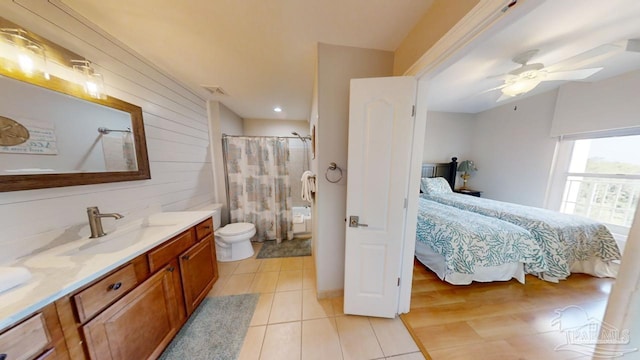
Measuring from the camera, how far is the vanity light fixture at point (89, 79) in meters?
1.28

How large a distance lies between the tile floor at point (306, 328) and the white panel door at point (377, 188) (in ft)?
0.44

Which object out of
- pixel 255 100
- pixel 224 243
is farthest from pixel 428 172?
pixel 224 243

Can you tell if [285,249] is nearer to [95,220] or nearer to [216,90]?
[95,220]

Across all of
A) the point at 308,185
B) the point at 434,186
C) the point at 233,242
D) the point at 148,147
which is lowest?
the point at 233,242

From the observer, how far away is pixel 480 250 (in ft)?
6.10

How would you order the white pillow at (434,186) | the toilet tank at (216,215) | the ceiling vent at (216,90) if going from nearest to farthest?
the ceiling vent at (216,90), the toilet tank at (216,215), the white pillow at (434,186)

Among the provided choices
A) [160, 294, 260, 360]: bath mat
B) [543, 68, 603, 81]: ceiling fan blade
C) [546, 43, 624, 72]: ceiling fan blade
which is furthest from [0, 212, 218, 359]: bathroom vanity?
[543, 68, 603, 81]: ceiling fan blade

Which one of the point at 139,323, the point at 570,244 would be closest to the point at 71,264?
the point at 139,323

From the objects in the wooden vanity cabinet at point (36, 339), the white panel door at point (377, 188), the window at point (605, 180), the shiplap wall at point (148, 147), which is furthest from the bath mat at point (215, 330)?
the window at point (605, 180)

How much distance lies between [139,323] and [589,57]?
4010 millimetres

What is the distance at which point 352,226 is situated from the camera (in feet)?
5.02

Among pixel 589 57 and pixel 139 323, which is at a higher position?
pixel 589 57

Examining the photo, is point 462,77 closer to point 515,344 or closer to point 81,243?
point 515,344

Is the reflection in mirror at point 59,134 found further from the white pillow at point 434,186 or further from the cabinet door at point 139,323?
the white pillow at point 434,186
